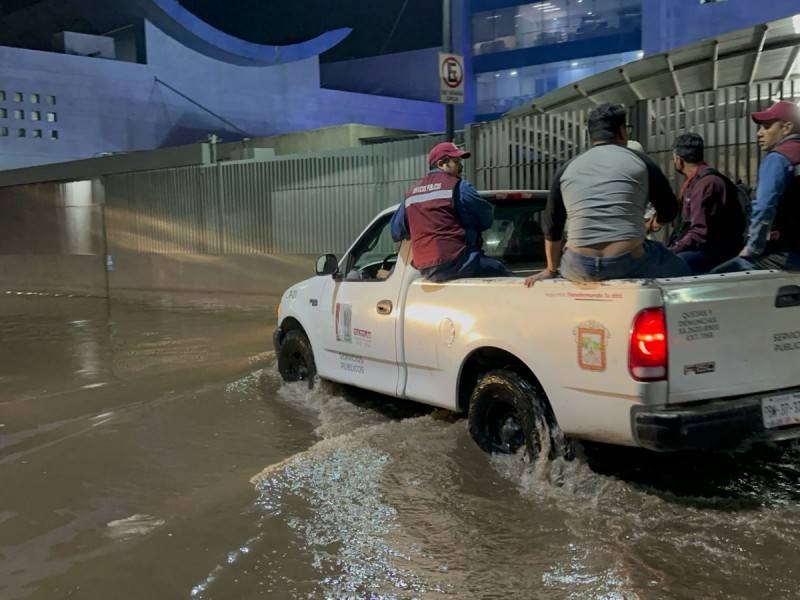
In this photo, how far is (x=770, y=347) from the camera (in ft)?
12.7

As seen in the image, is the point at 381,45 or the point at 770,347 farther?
the point at 381,45

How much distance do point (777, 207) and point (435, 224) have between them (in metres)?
2.09

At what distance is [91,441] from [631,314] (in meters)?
4.35

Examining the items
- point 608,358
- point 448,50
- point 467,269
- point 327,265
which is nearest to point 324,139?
Result: point 448,50

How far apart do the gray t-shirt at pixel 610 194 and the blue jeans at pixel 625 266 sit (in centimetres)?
10

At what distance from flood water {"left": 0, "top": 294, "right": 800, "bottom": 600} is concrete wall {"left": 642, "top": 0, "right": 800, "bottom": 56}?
26.0m

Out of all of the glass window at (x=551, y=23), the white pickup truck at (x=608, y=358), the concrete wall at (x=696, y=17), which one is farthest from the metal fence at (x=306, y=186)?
the glass window at (x=551, y=23)

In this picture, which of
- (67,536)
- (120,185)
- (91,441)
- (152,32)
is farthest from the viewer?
(152,32)

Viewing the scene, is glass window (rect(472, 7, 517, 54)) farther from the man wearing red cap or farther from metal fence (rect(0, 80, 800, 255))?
the man wearing red cap

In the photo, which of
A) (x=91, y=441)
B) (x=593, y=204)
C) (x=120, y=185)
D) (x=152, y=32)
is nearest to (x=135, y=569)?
(x=91, y=441)

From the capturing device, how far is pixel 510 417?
461 centimetres

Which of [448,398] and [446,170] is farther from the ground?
[446,170]

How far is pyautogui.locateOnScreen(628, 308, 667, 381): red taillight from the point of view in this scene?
11.9ft

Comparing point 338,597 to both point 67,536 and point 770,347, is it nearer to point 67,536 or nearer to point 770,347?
point 67,536
